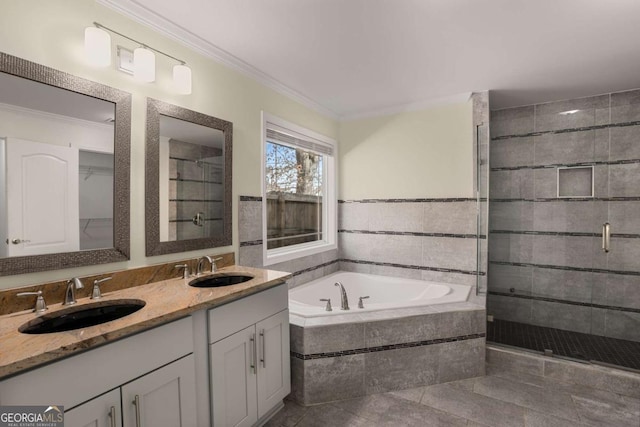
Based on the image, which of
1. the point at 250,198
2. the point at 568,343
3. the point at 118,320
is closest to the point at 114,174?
the point at 118,320

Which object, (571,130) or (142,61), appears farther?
(571,130)

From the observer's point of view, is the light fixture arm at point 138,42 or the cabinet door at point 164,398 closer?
the cabinet door at point 164,398

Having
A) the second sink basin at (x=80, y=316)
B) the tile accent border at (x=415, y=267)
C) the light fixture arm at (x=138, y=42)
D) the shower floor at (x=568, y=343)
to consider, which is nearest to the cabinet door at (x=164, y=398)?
the second sink basin at (x=80, y=316)

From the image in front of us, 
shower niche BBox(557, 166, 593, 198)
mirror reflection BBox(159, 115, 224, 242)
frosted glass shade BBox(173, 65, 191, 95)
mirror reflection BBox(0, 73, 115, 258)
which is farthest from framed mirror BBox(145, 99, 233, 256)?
shower niche BBox(557, 166, 593, 198)

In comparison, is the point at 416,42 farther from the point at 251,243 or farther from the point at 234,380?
the point at 234,380

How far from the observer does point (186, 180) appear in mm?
2047

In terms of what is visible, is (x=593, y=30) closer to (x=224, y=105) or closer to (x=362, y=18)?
(x=362, y=18)

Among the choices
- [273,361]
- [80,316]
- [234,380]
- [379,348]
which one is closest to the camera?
[80,316]

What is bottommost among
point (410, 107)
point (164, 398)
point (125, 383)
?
point (164, 398)

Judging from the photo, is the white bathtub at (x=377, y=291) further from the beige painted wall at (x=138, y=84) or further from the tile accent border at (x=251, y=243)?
the beige painted wall at (x=138, y=84)

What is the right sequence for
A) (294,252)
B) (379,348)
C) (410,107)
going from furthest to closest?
(410,107), (294,252), (379,348)

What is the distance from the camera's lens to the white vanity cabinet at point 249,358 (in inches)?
60.8

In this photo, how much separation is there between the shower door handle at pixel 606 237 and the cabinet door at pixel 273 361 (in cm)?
295

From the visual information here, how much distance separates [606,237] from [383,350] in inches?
93.9
